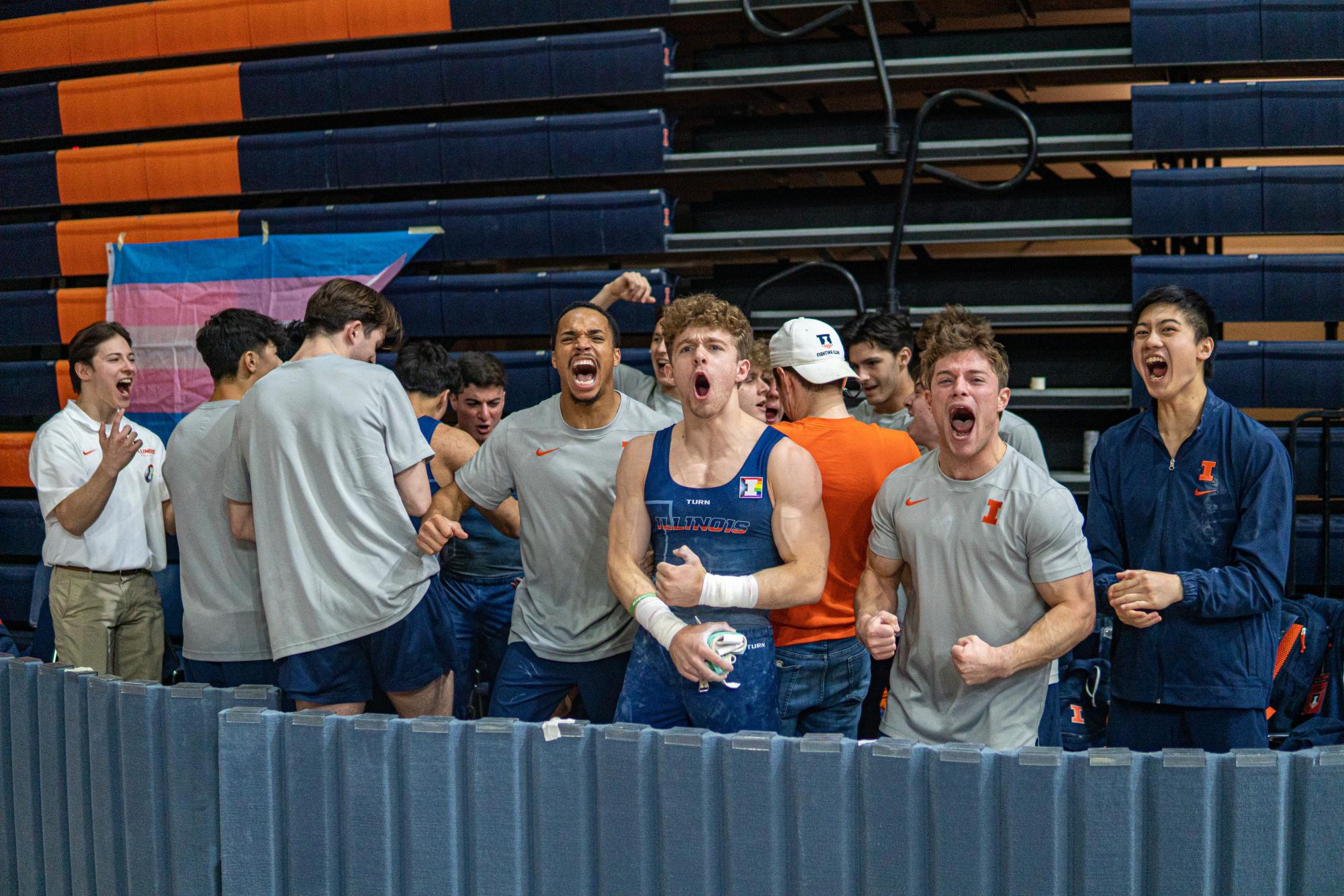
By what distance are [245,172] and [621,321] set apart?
242cm

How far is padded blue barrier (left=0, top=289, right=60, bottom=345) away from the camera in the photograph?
6.43 m

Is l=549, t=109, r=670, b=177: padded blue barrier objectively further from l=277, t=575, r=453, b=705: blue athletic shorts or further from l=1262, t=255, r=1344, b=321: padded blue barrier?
l=277, t=575, r=453, b=705: blue athletic shorts

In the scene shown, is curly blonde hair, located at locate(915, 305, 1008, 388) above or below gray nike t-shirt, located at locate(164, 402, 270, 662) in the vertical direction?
above

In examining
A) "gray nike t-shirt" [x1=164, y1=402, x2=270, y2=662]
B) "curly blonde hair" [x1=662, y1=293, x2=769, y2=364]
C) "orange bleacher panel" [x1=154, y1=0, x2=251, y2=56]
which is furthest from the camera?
"orange bleacher panel" [x1=154, y1=0, x2=251, y2=56]

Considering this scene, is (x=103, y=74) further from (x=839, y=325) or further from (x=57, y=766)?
(x=57, y=766)

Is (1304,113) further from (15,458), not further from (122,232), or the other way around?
(15,458)

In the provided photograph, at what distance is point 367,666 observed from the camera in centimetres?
304

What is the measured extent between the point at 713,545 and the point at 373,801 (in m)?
0.92

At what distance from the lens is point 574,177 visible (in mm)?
5863

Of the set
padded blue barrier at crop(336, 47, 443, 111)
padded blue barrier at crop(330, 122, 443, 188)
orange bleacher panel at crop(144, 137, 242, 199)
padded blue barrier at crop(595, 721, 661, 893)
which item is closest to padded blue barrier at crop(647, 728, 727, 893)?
padded blue barrier at crop(595, 721, 661, 893)

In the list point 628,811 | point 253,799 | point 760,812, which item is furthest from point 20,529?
point 760,812

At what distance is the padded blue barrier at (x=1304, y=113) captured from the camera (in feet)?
15.9

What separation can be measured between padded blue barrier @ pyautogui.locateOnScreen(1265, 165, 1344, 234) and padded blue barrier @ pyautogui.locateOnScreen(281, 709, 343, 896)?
4.65 m

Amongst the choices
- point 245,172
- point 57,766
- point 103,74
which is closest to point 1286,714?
point 57,766
